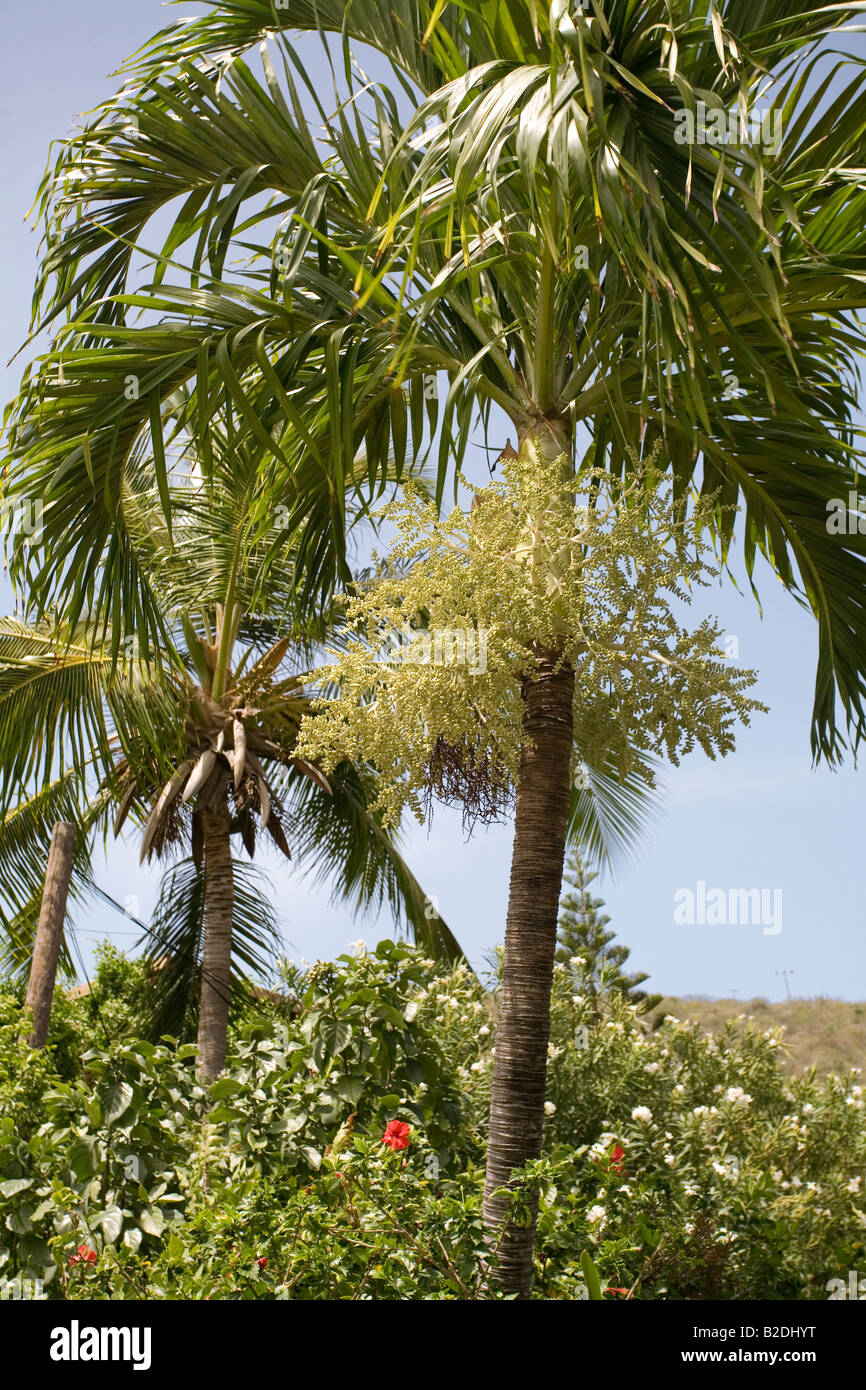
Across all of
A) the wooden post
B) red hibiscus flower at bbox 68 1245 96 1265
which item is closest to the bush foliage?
red hibiscus flower at bbox 68 1245 96 1265

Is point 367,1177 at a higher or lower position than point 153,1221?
higher

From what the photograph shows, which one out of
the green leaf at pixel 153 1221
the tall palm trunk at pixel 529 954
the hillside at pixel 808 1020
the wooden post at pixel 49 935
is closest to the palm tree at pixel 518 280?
the tall palm trunk at pixel 529 954

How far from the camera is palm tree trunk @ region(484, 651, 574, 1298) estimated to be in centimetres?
368

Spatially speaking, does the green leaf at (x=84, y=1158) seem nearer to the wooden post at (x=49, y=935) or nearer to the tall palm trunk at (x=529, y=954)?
the tall palm trunk at (x=529, y=954)

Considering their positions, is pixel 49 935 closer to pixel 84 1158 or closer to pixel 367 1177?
pixel 84 1158

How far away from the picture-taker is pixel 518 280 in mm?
4520

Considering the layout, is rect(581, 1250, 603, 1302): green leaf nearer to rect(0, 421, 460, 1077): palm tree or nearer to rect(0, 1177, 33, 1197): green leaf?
rect(0, 1177, 33, 1197): green leaf

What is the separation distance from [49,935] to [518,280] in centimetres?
480

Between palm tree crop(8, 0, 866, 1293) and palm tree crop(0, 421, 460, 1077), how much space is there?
273cm

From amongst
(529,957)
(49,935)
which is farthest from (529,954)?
(49,935)

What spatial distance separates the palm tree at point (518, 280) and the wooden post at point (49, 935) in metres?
2.68

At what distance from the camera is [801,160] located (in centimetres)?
468

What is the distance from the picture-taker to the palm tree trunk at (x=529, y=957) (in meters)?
3.68
